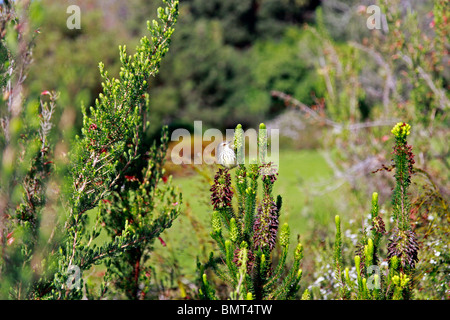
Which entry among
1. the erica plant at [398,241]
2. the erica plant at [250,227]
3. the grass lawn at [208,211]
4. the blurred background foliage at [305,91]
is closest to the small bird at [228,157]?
the erica plant at [250,227]

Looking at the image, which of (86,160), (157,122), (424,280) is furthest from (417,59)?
(157,122)

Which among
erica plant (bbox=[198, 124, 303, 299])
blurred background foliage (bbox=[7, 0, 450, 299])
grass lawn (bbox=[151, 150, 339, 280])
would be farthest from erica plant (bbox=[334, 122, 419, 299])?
grass lawn (bbox=[151, 150, 339, 280])

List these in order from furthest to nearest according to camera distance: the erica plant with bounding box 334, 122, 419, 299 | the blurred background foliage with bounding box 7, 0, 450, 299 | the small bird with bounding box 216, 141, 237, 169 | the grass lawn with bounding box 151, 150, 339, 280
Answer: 1. the grass lawn with bounding box 151, 150, 339, 280
2. the blurred background foliage with bounding box 7, 0, 450, 299
3. the small bird with bounding box 216, 141, 237, 169
4. the erica plant with bounding box 334, 122, 419, 299

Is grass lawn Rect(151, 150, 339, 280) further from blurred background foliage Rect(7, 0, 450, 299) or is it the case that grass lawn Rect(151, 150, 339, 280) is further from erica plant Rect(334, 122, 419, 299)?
erica plant Rect(334, 122, 419, 299)

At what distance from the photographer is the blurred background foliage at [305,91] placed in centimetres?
452

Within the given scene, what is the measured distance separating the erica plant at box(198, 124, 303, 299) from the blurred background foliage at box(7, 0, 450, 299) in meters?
1.02

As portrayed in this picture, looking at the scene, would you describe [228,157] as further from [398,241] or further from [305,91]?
[305,91]

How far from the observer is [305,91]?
25734 mm

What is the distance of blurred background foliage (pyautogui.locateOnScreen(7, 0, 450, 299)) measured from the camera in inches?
178

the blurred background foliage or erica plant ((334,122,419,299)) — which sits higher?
the blurred background foliage

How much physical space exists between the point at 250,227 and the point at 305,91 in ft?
77.1

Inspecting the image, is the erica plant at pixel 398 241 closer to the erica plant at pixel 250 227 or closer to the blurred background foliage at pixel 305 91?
the erica plant at pixel 250 227

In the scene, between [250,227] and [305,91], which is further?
[305,91]

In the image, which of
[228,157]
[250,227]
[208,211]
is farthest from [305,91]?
[228,157]
